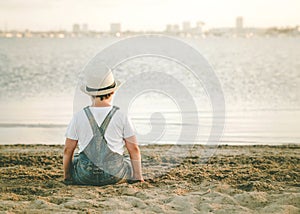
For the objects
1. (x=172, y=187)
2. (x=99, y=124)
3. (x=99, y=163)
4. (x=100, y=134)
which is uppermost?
(x=99, y=124)

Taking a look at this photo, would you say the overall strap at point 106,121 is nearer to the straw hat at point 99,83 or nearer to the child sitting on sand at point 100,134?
the child sitting on sand at point 100,134

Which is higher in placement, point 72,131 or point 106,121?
point 106,121

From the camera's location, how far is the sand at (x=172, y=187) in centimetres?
544

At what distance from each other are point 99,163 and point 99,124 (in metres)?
0.43

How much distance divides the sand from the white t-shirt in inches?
20.5

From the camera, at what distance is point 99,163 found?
611 centimetres

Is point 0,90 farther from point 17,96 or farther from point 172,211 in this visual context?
point 172,211

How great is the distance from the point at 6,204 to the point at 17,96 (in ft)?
48.3

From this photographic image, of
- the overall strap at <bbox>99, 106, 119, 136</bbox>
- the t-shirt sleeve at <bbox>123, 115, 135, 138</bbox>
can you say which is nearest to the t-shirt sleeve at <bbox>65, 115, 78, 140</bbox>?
the overall strap at <bbox>99, 106, 119, 136</bbox>

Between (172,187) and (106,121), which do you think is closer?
(106,121)

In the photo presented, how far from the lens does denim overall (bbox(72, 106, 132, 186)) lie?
19.8ft

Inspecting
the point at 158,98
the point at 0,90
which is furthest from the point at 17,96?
the point at 158,98

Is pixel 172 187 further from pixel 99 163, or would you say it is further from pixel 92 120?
pixel 92 120

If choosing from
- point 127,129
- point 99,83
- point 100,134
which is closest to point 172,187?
point 127,129
